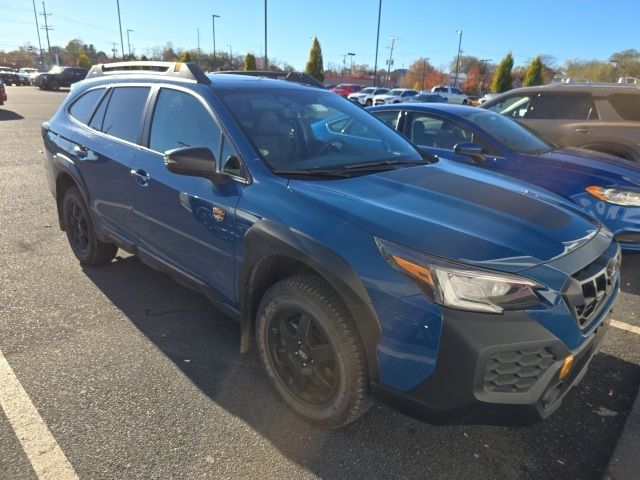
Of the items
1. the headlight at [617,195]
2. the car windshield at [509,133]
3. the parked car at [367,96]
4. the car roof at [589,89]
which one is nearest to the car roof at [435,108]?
the car windshield at [509,133]

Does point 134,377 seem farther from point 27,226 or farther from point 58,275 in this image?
point 27,226

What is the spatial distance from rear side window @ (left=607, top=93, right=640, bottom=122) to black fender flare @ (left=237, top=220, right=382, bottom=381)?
6.06m

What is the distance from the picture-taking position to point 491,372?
1.83m

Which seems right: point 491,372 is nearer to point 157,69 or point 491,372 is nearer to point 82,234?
point 157,69

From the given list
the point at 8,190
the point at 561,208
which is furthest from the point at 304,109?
the point at 8,190

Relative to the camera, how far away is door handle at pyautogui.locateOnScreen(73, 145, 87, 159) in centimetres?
388

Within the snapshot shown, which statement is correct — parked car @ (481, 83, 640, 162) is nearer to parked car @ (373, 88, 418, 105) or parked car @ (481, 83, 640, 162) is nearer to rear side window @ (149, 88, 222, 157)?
rear side window @ (149, 88, 222, 157)

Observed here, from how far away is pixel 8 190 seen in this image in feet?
22.7

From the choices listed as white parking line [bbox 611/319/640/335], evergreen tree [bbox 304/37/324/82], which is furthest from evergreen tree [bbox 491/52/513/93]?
white parking line [bbox 611/319/640/335]

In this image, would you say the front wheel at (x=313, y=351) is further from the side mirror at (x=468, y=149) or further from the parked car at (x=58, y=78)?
the parked car at (x=58, y=78)

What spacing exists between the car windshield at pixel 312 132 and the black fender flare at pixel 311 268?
446 millimetres

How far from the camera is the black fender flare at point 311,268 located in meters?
2.00

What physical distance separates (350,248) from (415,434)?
3.54ft

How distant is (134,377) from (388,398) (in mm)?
1564
